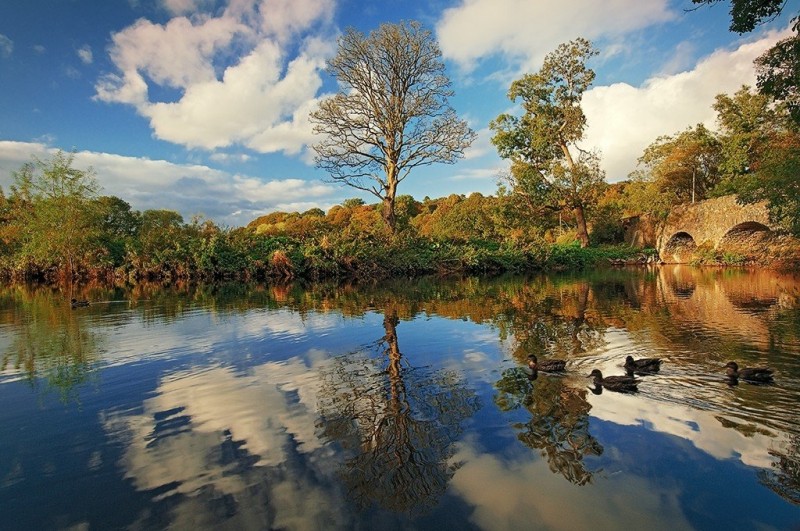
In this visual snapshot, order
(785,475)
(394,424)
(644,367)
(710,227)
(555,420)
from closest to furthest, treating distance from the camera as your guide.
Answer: (785,475)
(394,424)
(555,420)
(644,367)
(710,227)

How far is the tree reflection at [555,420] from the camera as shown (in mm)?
4238

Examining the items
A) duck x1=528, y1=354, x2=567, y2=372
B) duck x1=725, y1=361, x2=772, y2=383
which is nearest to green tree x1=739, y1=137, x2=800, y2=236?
duck x1=725, y1=361, x2=772, y2=383

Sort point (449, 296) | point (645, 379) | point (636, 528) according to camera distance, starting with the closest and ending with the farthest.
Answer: point (636, 528), point (645, 379), point (449, 296)

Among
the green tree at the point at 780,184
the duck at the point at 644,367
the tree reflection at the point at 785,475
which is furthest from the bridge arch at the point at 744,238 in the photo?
the tree reflection at the point at 785,475

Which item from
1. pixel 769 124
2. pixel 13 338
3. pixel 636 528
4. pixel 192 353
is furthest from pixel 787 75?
pixel 769 124

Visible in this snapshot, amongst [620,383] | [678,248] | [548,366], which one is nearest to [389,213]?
[548,366]

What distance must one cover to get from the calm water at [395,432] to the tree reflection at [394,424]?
0.03m

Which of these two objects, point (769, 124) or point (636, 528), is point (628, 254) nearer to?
point (769, 124)

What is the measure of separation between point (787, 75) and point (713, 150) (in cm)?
3885

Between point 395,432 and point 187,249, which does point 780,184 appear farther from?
point 187,249

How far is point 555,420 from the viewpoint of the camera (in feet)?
17.1

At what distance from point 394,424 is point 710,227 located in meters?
43.2

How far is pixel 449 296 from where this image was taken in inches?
719

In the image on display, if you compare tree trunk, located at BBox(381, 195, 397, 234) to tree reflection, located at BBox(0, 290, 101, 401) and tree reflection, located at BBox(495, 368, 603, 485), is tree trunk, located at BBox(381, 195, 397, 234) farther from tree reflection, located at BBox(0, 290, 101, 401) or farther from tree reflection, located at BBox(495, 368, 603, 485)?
tree reflection, located at BBox(495, 368, 603, 485)
